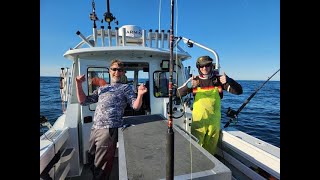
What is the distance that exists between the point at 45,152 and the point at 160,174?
1891mm

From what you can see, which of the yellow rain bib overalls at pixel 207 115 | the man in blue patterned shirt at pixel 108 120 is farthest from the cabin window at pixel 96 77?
the yellow rain bib overalls at pixel 207 115

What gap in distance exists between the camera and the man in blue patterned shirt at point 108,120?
9.21ft

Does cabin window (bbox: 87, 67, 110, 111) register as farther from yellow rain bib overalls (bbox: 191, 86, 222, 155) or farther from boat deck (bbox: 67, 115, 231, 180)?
yellow rain bib overalls (bbox: 191, 86, 222, 155)

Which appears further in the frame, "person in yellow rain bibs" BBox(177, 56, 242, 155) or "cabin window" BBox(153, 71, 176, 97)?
"cabin window" BBox(153, 71, 176, 97)

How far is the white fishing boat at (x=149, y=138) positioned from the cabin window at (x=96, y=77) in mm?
25

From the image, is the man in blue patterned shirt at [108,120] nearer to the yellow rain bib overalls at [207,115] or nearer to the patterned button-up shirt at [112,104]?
the patterned button-up shirt at [112,104]

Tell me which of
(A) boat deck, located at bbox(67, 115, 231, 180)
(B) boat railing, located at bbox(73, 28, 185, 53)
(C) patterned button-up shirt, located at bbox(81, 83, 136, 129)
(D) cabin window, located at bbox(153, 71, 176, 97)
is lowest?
(A) boat deck, located at bbox(67, 115, 231, 180)

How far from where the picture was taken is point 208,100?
10.3ft

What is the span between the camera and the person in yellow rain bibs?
10.3 feet

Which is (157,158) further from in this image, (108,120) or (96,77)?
(96,77)

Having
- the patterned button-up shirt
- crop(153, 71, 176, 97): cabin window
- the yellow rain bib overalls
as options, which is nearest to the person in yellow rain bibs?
the yellow rain bib overalls

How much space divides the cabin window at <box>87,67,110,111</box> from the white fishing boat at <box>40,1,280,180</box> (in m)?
0.02

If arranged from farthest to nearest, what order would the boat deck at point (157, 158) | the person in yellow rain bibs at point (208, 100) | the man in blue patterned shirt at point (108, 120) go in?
the person in yellow rain bibs at point (208, 100), the man in blue patterned shirt at point (108, 120), the boat deck at point (157, 158)
